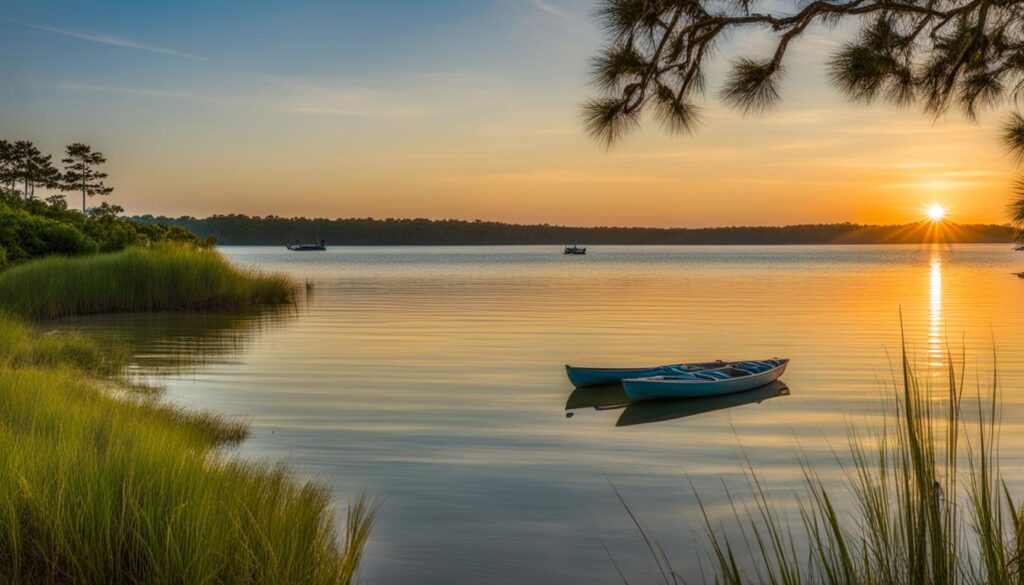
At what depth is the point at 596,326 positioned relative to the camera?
29734 mm

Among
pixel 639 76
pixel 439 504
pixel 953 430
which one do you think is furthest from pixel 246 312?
pixel 953 430

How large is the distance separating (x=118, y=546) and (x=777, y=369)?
45.8 feet

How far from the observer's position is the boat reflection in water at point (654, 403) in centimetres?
1489

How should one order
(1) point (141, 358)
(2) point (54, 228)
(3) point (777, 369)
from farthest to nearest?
(2) point (54, 228) → (1) point (141, 358) → (3) point (777, 369)

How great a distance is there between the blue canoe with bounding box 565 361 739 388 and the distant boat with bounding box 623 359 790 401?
0.73 feet

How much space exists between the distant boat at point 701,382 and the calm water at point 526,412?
509 millimetres

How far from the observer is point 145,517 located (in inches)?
213

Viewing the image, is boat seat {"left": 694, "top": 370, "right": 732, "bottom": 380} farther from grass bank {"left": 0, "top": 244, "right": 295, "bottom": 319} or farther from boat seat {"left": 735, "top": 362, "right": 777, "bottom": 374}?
grass bank {"left": 0, "top": 244, "right": 295, "bottom": 319}

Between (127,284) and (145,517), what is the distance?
27.1m

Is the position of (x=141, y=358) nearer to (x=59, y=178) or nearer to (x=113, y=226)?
(x=113, y=226)

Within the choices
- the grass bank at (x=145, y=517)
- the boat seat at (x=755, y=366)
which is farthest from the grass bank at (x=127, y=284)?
the grass bank at (x=145, y=517)

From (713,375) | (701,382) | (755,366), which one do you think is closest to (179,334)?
(713,375)

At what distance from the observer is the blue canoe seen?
674 inches

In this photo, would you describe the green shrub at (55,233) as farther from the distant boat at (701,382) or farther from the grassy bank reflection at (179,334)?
the distant boat at (701,382)
